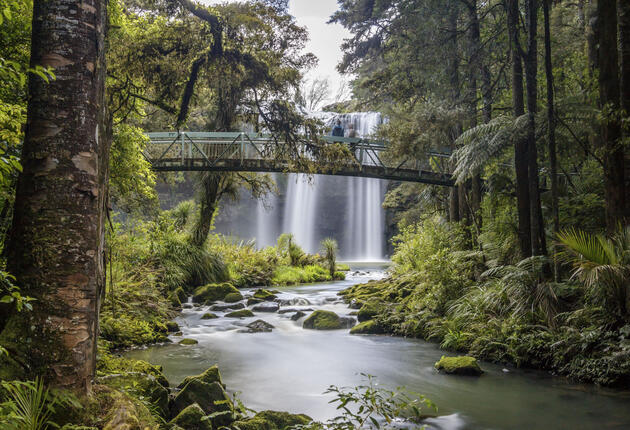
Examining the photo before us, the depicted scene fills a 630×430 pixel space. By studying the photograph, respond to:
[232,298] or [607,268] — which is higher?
[607,268]

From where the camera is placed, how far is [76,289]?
2.42 metres

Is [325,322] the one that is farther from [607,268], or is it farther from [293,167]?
[607,268]

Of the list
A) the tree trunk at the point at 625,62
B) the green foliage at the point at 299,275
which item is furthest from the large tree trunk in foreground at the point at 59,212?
the green foliage at the point at 299,275

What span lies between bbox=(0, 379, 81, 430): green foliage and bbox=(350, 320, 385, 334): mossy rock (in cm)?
724

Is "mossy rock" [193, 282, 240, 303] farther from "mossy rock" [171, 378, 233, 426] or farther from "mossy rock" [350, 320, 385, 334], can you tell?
"mossy rock" [171, 378, 233, 426]

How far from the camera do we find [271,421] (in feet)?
12.4

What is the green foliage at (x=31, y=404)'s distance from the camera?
207cm

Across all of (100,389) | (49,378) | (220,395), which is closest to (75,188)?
(49,378)

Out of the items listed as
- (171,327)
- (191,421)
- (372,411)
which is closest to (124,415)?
(191,421)

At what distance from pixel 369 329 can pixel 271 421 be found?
555 centimetres

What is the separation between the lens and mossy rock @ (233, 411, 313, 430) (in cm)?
360

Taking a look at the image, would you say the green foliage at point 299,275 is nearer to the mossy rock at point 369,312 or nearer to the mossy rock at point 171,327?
the mossy rock at point 369,312

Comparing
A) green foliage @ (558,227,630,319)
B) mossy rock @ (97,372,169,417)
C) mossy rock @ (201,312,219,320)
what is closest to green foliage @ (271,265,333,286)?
mossy rock @ (201,312,219,320)

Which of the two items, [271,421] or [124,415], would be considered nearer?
[124,415]
